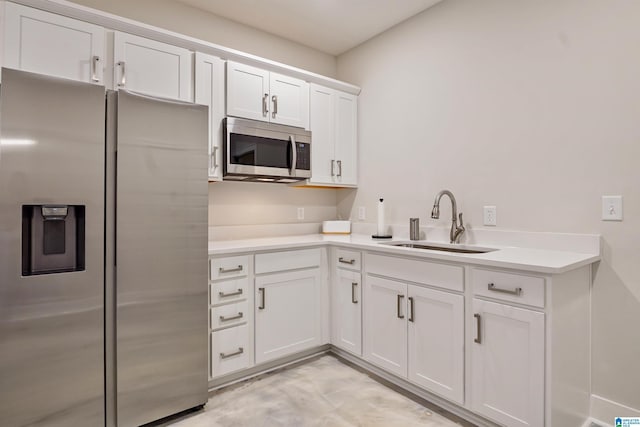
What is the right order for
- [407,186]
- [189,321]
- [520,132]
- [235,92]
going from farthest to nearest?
[407,186]
[235,92]
[520,132]
[189,321]

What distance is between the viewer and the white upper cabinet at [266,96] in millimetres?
2596

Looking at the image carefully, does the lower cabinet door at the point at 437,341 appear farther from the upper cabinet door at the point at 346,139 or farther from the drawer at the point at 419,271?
the upper cabinet door at the point at 346,139

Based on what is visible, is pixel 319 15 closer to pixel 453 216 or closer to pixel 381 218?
pixel 381 218

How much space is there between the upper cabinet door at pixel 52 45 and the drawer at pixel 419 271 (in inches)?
78.5

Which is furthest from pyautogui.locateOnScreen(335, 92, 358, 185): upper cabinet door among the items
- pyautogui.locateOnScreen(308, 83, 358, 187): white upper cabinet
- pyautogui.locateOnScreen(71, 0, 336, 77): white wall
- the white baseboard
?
the white baseboard

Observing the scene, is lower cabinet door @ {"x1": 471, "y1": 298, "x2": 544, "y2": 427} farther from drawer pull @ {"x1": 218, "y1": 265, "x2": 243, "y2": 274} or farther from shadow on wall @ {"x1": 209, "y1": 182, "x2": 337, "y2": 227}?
shadow on wall @ {"x1": 209, "y1": 182, "x2": 337, "y2": 227}

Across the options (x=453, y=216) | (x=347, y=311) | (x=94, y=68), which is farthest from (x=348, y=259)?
(x=94, y=68)

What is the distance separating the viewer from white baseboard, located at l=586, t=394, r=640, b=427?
1816 millimetres

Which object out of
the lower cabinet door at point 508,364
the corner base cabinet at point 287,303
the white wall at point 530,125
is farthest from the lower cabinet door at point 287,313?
the lower cabinet door at point 508,364

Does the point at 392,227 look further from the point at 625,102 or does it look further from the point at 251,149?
the point at 625,102

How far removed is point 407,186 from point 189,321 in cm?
189

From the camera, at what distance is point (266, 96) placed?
9.07 feet

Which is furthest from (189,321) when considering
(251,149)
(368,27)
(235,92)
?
(368,27)

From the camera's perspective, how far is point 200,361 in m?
2.01
